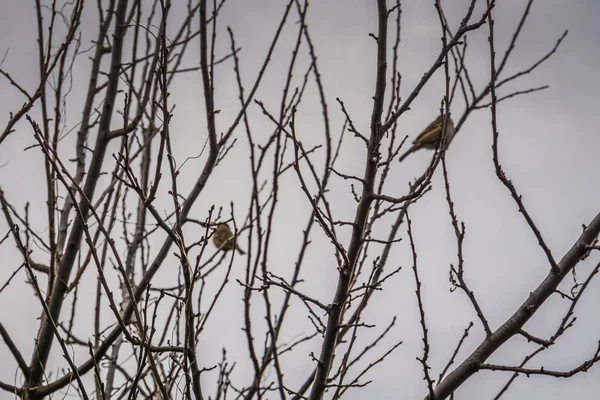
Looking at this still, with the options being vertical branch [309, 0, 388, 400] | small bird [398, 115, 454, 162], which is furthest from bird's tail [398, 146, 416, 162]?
vertical branch [309, 0, 388, 400]

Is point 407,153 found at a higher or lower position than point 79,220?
higher

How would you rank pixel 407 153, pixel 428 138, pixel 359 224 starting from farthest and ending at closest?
1. pixel 407 153
2. pixel 428 138
3. pixel 359 224

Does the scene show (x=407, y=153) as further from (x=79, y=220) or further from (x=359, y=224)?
(x=359, y=224)

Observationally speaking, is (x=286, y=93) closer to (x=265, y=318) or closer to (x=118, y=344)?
(x=265, y=318)

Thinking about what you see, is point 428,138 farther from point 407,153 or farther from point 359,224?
point 359,224

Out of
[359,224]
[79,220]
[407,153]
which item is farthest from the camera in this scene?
[407,153]

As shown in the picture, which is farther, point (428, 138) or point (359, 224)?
point (428, 138)

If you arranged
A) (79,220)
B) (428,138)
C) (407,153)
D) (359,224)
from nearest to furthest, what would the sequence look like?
(359,224)
(79,220)
(428,138)
(407,153)

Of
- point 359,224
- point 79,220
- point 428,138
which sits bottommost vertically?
point 359,224

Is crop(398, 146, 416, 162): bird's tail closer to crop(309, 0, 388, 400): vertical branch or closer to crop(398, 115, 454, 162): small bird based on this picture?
crop(398, 115, 454, 162): small bird

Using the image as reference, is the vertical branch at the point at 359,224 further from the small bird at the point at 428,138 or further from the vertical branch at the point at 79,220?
the small bird at the point at 428,138

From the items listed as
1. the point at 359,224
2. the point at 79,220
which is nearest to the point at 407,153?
the point at 79,220

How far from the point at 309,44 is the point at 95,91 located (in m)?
1.45

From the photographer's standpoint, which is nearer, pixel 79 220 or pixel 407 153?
pixel 79 220
